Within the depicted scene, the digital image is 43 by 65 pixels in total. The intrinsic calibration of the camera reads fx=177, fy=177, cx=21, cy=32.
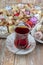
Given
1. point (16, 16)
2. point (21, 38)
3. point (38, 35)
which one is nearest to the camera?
point (21, 38)

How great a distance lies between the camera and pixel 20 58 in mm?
814

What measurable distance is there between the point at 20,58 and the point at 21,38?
0.09 m

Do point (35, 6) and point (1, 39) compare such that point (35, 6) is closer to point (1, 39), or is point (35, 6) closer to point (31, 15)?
point (31, 15)

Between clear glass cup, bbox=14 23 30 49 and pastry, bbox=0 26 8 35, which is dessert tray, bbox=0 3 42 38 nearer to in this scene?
pastry, bbox=0 26 8 35

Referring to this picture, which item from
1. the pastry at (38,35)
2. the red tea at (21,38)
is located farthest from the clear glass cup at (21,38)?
the pastry at (38,35)

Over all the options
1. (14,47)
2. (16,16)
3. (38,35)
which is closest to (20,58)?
(14,47)

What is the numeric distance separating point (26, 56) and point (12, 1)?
60cm

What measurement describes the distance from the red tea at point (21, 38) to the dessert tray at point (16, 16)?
0.45 ft

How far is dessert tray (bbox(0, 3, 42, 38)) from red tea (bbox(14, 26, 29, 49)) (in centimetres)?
14

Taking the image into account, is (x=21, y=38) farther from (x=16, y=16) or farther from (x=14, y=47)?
(x=16, y=16)

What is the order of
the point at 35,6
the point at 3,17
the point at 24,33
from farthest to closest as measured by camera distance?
1. the point at 35,6
2. the point at 3,17
3. the point at 24,33

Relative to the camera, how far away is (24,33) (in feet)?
2.69

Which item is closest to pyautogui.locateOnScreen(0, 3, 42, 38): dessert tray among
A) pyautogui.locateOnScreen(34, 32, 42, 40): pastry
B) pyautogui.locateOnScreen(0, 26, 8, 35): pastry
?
pyautogui.locateOnScreen(0, 26, 8, 35): pastry

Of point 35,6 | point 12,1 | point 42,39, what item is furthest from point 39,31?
point 12,1
